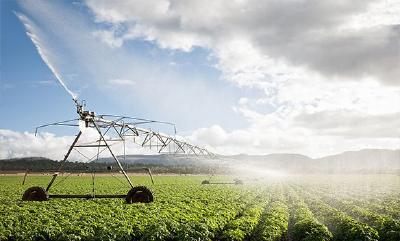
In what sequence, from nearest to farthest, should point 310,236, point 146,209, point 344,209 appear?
point 310,236
point 146,209
point 344,209

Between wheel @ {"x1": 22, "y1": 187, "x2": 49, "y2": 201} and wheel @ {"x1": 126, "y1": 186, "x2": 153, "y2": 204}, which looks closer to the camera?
wheel @ {"x1": 126, "y1": 186, "x2": 153, "y2": 204}

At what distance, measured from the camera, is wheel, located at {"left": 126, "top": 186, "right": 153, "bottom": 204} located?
25.5 metres

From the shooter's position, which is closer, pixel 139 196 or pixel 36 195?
pixel 139 196

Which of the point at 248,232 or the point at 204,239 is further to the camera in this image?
the point at 248,232

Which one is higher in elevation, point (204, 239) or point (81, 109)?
point (81, 109)

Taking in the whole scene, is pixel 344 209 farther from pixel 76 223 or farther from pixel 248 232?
pixel 76 223

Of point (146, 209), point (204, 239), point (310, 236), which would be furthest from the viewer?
point (146, 209)

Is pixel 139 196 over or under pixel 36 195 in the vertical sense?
under

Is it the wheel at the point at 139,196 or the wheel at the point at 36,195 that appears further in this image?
the wheel at the point at 36,195

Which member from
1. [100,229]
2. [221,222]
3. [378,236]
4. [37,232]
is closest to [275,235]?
[221,222]

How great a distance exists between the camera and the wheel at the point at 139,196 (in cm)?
2550

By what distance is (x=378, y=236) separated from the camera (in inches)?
623

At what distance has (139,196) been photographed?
→ 25.7m

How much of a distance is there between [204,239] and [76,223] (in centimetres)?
566
